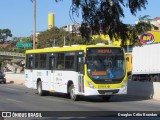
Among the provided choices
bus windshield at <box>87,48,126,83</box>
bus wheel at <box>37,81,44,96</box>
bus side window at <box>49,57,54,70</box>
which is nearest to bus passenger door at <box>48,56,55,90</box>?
bus side window at <box>49,57,54,70</box>

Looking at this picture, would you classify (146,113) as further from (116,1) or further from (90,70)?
→ (90,70)

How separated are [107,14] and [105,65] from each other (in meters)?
15.2

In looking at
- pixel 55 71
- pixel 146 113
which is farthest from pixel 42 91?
pixel 146 113

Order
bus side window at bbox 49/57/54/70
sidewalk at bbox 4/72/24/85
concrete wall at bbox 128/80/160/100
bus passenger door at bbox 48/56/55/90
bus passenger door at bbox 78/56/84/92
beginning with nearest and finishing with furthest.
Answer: bus passenger door at bbox 78/56/84/92
concrete wall at bbox 128/80/160/100
bus passenger door at bbox 48/56/55/90
bus side window at bbox 49/57/54/70
sidewalk at bbox 4/72/24/85

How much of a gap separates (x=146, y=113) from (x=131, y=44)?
1436mm

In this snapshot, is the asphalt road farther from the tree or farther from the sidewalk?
the sidewalk

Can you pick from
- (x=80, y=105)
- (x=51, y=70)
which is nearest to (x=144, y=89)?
(x=51, y=70)

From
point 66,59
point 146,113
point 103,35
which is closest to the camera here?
point 103,35

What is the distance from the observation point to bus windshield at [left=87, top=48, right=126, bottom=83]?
2216 centimetres

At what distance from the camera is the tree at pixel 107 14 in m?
6.91

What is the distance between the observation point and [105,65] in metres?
22.3

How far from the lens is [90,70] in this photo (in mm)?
22156

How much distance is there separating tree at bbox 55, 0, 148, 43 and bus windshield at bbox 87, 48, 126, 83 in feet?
48.7

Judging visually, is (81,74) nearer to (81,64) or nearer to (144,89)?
(81,64)
